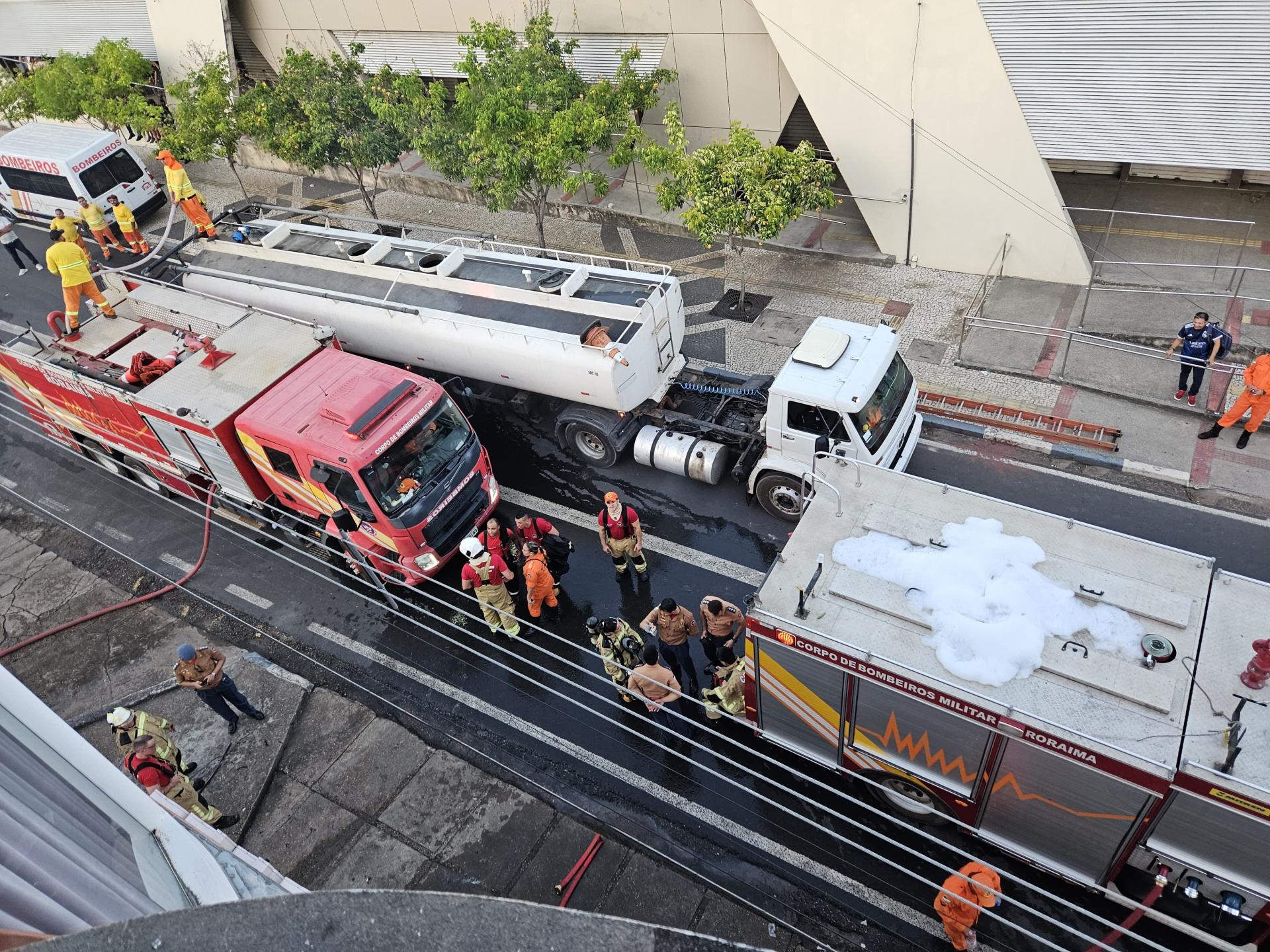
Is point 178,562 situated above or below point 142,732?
below

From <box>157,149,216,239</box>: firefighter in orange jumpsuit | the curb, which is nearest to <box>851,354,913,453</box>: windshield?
the curb

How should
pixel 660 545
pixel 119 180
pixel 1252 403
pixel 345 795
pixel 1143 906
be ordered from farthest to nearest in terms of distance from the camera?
pixel 119 180
pixel 660 545
pixel 1252 403
pixel 345 795
pixel 1143 906

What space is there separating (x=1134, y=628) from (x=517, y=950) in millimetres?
→ 5676

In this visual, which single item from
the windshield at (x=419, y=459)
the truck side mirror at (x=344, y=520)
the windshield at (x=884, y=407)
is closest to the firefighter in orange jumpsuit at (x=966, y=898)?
the windshield at (x=884, y=407)

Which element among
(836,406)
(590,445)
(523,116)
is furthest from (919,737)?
Result: (523,116)

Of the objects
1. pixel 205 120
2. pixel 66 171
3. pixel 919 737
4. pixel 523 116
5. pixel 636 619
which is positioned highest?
pixel 523 116

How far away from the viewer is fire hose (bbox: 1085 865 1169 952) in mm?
6523

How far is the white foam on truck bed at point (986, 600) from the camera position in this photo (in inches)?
269

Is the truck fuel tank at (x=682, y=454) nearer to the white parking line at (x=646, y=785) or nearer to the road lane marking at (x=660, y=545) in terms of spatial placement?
the road lane marking at (x=660, y=545)

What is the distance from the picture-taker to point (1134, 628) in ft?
22.5

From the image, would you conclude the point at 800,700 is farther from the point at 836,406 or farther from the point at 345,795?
the point at 345,795

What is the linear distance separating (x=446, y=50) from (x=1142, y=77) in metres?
15.5

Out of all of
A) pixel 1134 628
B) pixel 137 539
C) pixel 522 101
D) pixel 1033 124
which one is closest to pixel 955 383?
pixel 1033 124

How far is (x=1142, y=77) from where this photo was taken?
1322 cm
